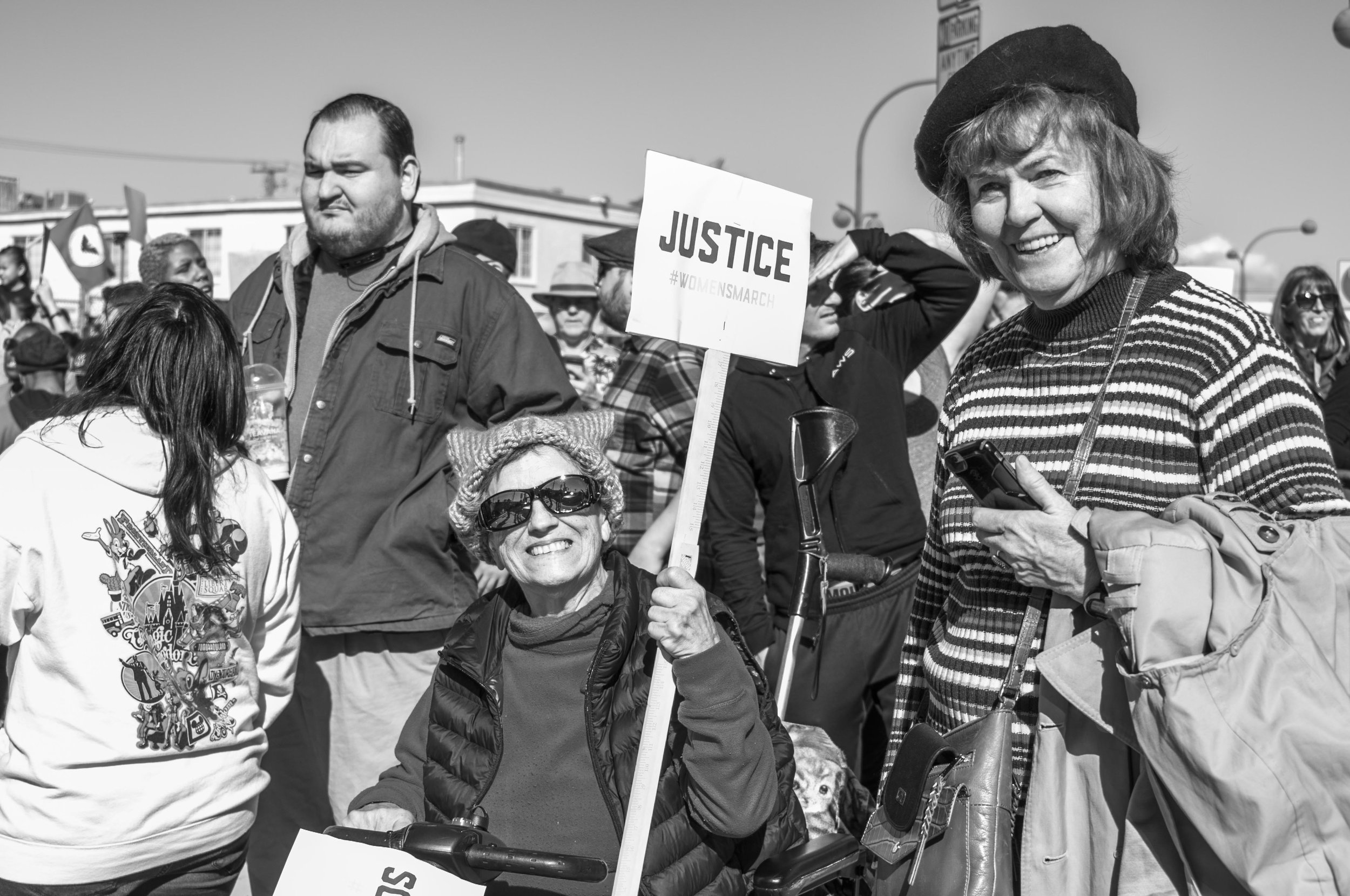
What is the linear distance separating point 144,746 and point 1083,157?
7.43 ft

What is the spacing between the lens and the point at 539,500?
9.34 ft

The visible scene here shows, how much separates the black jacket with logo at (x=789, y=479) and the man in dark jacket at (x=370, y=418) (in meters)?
0.72

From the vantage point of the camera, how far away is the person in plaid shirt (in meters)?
4.65

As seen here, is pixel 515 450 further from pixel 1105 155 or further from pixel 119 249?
pixel 119 249

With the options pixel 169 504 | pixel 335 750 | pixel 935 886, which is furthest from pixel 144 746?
pixel 935 886

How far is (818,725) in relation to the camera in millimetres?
4023

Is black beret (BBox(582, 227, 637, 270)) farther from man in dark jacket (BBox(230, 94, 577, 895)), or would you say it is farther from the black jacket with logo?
man in dark jacket (BBox(230, 94, 577, 895))

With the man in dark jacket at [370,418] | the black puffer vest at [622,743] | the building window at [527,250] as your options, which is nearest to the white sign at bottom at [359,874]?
the black puffer vest at [622,743]

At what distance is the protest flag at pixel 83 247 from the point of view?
12.7 meters

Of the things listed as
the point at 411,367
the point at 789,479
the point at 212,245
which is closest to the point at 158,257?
the point at 411,367

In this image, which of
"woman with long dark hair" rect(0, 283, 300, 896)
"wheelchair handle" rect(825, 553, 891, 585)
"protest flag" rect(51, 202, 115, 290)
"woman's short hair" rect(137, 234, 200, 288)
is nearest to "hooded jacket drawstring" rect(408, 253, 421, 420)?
"woman with long dark hair" rect(0, 283, 300, 896)

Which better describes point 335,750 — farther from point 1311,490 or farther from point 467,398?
point 1311,490

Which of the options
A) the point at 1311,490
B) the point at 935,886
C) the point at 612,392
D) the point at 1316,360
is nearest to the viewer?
the point at 1311,490

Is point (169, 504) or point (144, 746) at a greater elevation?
point (169, 504)
